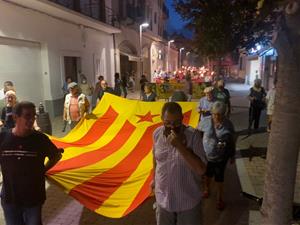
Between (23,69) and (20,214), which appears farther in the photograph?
(23,69)

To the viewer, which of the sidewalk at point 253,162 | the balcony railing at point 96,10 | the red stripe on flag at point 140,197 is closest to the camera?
the red stripe on flag at point 140,197

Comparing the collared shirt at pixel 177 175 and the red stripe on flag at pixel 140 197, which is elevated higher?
the collared shirt at pixel 177 175

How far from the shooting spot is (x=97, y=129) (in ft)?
22.9

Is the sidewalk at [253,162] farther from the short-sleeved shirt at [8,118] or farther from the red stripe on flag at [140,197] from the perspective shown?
the short-sleeved shirt at [8,118]

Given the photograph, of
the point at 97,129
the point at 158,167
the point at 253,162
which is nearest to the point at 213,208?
the point at 158,167

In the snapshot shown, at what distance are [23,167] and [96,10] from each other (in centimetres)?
1921

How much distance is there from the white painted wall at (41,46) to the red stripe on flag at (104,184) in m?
8.41

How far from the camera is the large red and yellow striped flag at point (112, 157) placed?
14.0ft

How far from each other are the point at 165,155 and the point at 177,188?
0.32 metres

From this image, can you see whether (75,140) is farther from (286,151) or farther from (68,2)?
(68,2)

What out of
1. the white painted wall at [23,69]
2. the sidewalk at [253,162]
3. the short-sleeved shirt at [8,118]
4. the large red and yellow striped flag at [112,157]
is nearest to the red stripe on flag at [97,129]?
the large red and yellow striped flag at [112,157]

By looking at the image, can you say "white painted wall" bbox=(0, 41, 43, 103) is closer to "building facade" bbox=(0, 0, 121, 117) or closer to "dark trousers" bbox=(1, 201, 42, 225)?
"building facade" bbox=(0, 0, 121, 117)

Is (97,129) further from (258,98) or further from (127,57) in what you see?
(127,57)

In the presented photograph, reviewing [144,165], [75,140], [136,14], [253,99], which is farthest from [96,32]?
[144,165]
